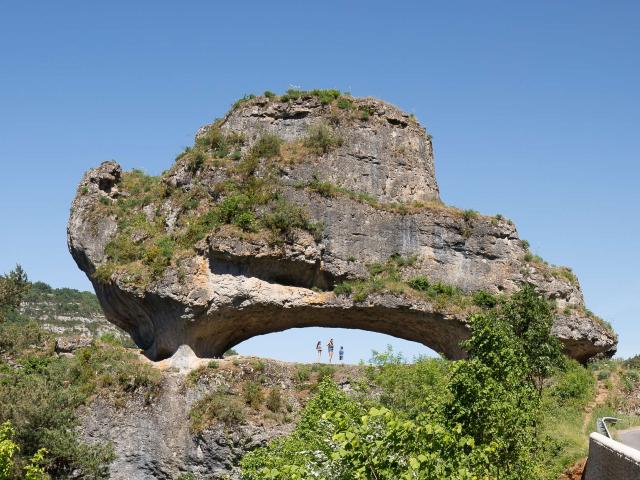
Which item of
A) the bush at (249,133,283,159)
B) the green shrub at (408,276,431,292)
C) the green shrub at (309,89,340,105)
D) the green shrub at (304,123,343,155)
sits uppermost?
the green shrub at (309,89,340,105)

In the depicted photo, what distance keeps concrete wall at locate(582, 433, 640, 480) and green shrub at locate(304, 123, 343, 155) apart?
24185 mm

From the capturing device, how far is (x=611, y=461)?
51.9 feet

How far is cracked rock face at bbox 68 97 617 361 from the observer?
34906mm

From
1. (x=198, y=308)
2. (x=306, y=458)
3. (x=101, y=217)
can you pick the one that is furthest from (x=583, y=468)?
(x=101, y=217)

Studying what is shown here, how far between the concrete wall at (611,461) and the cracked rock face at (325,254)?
660 inches

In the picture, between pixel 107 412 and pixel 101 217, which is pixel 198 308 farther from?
pixel 101 217

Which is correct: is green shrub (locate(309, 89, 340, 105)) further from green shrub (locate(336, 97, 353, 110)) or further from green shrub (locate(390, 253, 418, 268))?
green shrub (locate(390, 253, 418, 268))

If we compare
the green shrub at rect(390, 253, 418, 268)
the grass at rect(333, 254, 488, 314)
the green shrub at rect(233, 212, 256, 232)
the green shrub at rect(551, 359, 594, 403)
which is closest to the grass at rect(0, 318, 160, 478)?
the green shrub at rect(233, 212, 256, 232)

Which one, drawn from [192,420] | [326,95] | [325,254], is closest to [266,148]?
[326,95]

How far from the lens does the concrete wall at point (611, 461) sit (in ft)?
46.7

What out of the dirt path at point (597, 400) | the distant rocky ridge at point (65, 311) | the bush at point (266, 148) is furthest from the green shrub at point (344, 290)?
the distant rocky ridge at point (65, 311)

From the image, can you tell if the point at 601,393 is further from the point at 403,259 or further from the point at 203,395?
the point at 203,395

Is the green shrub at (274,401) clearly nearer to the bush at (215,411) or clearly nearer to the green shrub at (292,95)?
the bush at (215,411)

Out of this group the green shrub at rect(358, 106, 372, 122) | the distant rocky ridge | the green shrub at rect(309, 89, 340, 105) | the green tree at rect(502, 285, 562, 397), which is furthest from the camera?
the distant rocky ridge
